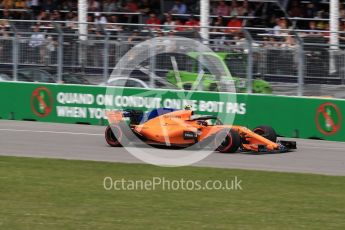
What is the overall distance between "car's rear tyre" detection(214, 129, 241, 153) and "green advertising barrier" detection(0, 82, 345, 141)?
3618mm

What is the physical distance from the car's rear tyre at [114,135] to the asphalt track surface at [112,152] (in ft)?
0.44

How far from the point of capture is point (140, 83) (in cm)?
2059

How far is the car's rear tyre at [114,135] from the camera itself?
16109 millimetres

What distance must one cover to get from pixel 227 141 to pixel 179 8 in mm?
12812

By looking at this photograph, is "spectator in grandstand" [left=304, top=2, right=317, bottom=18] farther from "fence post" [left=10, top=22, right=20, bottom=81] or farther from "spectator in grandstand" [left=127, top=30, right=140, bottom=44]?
"fence post" [left=10, top=22, right=20, bottom=81]

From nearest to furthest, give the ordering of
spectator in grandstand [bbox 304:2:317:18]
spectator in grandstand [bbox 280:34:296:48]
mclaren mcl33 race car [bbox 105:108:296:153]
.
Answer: mclaren mcl33 race car [bbox 105:108:296:153] < spectator in grandstand [bbox 280:34:296:48] < spectator in grandstand [bbox 304:2:317:18]

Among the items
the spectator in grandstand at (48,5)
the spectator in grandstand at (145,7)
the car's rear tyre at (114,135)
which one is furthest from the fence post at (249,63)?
the spectator in grandstand at (48,5)

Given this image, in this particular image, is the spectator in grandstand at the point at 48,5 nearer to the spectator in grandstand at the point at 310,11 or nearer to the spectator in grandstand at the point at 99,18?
the spectator in grandstand at the point at 99,18

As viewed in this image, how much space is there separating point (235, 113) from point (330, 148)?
297cm

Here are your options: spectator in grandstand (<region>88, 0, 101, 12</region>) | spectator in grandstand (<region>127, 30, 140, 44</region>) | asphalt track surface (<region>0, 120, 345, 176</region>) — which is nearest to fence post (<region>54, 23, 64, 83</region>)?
spectator in grandstand (<region>127, 30, 140, 44</region>)

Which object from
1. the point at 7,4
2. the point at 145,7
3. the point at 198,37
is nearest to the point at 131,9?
the point at 145,7

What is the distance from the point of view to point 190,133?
15.4 m

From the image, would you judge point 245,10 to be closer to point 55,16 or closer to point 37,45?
point 55,16

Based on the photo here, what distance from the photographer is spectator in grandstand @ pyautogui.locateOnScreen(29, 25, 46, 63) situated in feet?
70.1
